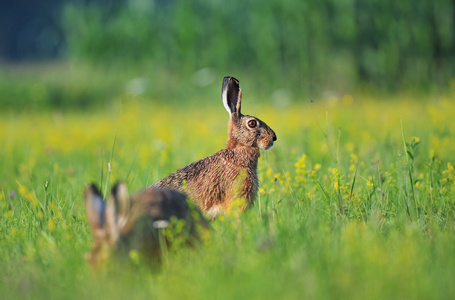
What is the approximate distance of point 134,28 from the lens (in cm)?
1922

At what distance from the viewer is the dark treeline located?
622 inches

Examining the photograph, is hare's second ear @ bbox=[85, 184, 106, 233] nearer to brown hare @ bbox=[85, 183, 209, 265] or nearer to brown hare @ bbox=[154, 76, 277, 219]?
brown hare @ bbox=[85, 183, 209, 265]

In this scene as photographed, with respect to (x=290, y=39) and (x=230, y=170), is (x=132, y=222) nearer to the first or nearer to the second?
(x=230, y=170)

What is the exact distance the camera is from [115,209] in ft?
9.10

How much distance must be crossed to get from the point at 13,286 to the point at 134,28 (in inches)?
682

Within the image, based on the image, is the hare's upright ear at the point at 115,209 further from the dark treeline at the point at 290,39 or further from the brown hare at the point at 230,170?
the dark treeline at the point at 290,39

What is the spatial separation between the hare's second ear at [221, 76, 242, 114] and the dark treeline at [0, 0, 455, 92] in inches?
456

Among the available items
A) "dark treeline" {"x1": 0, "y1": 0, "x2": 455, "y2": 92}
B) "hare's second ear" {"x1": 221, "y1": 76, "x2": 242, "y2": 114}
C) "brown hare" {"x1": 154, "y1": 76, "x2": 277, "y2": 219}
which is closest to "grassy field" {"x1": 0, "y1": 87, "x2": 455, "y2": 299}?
"brown hare" {"x1": 154, "y1": 76, "x2": 277, "y2": 219}

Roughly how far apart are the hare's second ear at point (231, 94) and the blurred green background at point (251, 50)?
10510mm

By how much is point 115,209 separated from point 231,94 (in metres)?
2.26

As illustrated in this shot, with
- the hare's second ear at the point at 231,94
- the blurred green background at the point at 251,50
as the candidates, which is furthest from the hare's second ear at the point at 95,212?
the blurred green background at the point at 251,50

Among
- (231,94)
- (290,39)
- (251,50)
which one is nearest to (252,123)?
(231,94)

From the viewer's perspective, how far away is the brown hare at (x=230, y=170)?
441 centimetres

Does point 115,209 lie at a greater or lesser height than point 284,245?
greater
